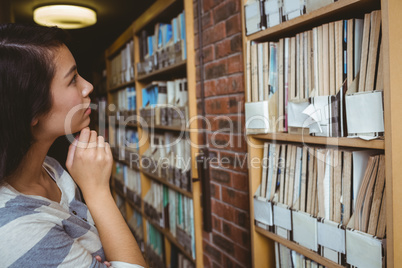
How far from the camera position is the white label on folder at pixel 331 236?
885 mm

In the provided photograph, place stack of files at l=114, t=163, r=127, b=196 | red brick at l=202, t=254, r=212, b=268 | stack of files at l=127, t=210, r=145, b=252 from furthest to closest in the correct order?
stack of files at l=114, t=163, r=127, b=196, stack of files at l=127, t=210, r=145, b=252, red brick at l=202, t=254, r=212, b=268

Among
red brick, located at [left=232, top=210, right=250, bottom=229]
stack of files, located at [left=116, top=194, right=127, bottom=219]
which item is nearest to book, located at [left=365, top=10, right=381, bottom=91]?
red brick, located at [left=232, top=210, right=250, bottom=229]

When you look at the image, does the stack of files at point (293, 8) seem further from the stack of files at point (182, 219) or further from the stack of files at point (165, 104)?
the stack of files at point (182, 219)

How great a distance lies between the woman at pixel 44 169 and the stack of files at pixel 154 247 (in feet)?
5.00

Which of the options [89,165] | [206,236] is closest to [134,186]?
[206,236]

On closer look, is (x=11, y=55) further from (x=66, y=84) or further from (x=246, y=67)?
(x=246, y=67)

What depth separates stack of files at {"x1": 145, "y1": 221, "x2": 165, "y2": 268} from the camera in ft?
7.90

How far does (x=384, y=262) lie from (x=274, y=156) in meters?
0.51

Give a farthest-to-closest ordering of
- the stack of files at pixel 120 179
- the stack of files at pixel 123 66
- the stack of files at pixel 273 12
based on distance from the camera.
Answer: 1. the stack of files at pixel 120 179
2. the stack of files at pixel 123 66
3. the stack of files at pixel 273 12

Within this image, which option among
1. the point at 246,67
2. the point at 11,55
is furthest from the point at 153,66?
the point at 11,55

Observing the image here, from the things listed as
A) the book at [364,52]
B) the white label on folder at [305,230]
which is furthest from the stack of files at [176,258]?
the book at [364,52]

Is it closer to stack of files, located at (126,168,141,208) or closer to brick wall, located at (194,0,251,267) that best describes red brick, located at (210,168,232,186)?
brick wall, located at (194,0,251,267)

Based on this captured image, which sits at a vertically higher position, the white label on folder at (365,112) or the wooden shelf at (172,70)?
the wooden shelf at (172,70)

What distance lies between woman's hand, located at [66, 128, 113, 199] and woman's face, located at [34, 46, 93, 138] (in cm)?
7
